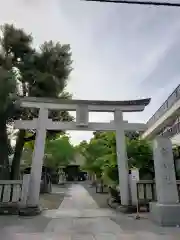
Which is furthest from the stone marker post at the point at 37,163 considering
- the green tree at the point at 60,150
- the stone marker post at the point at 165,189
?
the green tree at the point at 60,150

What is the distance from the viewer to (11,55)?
13.1m

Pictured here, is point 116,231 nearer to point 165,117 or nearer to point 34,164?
point 34,164

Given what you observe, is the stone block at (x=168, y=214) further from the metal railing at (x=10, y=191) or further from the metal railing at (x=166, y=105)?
the metal railing at (x=166, y=105)

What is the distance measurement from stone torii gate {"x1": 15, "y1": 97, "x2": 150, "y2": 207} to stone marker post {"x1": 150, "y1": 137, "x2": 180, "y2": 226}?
335 centimetres

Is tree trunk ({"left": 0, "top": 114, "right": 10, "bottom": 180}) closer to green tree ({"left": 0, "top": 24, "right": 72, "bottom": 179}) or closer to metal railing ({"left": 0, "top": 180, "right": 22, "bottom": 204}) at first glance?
green tree ({"left": 0, "top": 24, "right": 72, "bottom": 179})

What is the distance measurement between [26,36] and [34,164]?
266 inches

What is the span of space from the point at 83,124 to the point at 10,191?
4173 millimetres

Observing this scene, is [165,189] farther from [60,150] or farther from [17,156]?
[60,150]

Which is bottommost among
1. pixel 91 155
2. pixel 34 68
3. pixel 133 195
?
pixel 133 195

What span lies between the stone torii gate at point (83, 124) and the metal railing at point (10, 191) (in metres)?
0.61

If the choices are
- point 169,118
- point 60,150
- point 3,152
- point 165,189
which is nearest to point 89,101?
point 3,152

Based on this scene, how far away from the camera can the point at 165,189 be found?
24.8 ft

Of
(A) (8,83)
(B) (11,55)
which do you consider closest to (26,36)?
(B) (11,55)

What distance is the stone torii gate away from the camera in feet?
36.2
